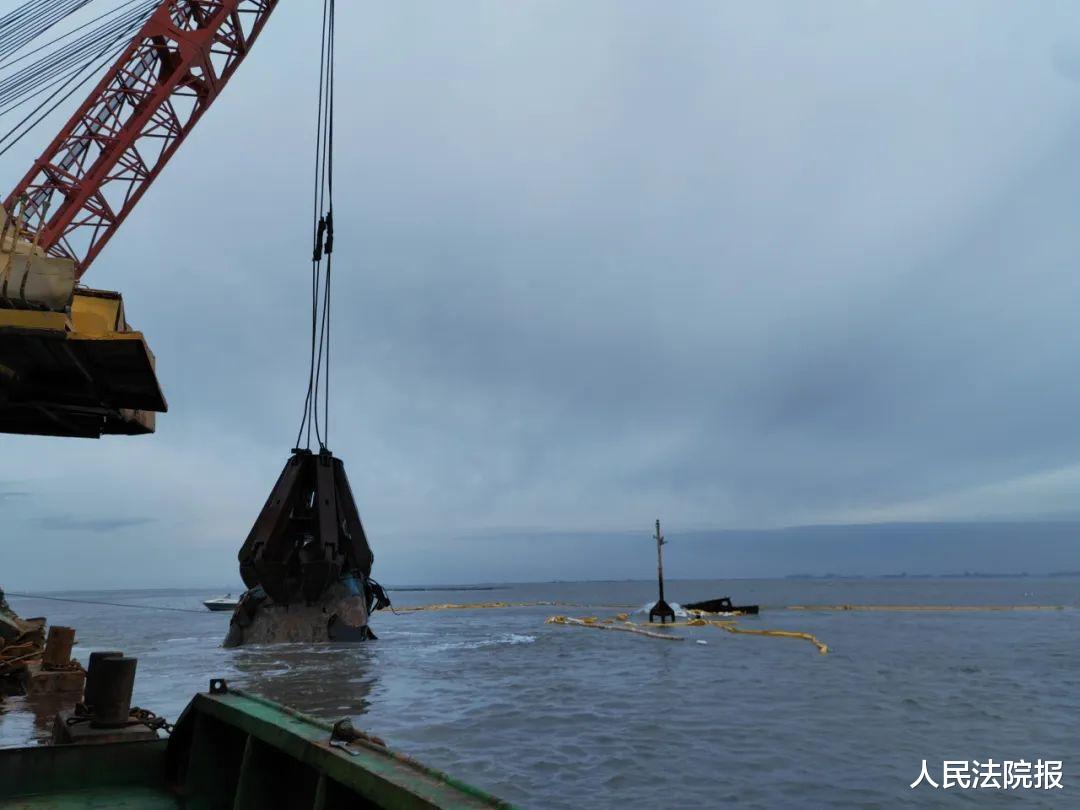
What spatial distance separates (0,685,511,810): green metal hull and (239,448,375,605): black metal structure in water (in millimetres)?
17171

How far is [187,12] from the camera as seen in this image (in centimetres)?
2692

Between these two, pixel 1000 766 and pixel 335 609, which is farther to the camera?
pixel 335 609

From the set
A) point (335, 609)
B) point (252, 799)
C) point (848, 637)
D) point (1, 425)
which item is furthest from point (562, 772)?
point (848, 637)

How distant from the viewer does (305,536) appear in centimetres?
2350

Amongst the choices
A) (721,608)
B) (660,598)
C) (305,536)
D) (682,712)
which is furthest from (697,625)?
(682,712)

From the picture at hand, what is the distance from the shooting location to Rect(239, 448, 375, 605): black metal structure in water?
73.7ft

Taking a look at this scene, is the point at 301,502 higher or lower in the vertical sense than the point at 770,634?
higher

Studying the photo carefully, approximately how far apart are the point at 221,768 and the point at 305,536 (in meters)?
19.0

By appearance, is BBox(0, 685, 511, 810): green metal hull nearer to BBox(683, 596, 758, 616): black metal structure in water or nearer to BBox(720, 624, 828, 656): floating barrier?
BBox(720, 624, 828, 656): floating barrier

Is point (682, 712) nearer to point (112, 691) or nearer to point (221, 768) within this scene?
point (221, 768)

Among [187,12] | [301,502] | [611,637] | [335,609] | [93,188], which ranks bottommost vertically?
[611,637]

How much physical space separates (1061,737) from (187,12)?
3498 cm

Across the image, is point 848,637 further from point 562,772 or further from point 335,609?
point 562,772

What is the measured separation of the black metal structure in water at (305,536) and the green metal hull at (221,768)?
17.2 meters
